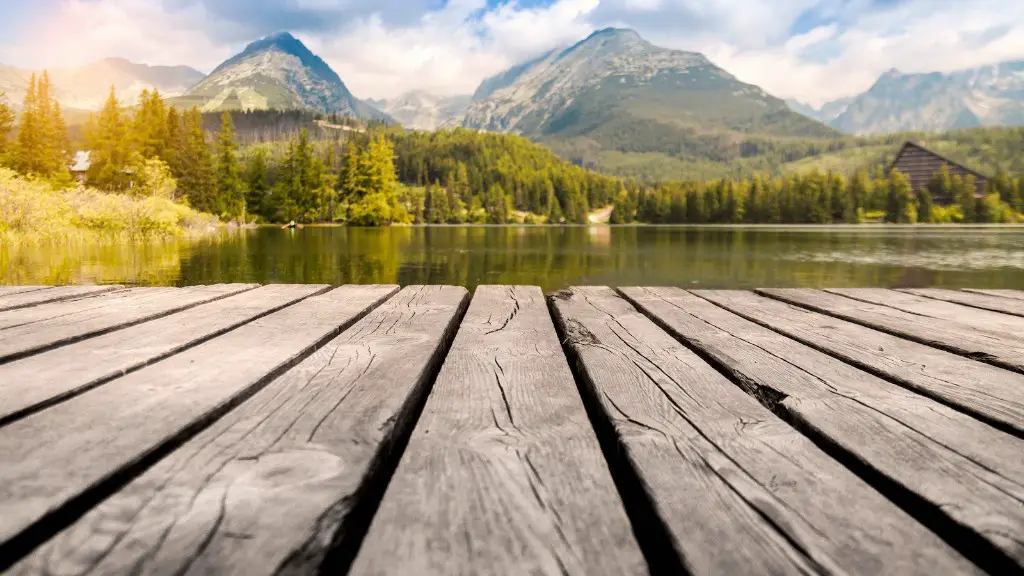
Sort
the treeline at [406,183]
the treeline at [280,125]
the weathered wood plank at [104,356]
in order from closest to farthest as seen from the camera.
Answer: the weathered wood plank at [104,356], the treeline at [406,183], the treeline at [280,125]

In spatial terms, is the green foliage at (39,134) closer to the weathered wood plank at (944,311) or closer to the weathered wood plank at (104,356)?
the weathered wood plank at (104,356)

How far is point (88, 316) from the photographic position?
225 cm

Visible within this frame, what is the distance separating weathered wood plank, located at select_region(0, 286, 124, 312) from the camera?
8.49ft

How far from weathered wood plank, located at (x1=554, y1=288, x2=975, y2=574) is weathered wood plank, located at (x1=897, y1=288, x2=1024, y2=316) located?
2.32 m

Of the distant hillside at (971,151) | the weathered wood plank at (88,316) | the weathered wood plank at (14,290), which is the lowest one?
the weathered wood plank at (88,316)

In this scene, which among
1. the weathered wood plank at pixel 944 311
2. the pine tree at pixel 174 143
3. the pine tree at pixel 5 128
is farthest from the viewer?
the pine tree at pixel 174 143

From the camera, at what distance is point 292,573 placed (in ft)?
2.07

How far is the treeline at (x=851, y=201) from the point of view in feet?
288

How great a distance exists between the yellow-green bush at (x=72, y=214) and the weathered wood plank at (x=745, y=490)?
82.6 ft

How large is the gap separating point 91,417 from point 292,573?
75 cm

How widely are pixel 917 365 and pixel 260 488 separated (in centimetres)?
185

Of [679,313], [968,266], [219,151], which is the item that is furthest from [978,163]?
[679,313]

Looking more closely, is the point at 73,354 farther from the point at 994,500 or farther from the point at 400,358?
the point at 994,500

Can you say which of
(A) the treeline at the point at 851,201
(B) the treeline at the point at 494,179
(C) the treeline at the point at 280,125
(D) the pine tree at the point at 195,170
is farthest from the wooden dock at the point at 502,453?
(C) the treeline at the point at 280,125
